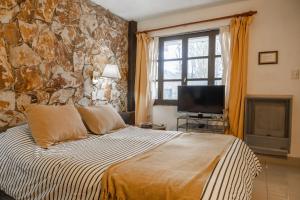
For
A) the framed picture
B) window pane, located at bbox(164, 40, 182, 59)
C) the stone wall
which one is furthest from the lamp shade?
the framed picture

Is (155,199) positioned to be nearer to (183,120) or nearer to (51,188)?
(51,188)

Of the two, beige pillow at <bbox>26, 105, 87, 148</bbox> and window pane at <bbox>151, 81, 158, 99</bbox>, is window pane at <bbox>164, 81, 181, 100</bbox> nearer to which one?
window pane at <bbox>151, 81, 158, 99</bbox>

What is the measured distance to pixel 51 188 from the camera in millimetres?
1434

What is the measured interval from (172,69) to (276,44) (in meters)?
1.76

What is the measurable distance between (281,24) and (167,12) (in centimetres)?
186

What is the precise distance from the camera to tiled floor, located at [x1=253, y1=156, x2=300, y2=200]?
2.27 metres

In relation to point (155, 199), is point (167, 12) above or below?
above

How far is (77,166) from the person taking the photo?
142 centimetres

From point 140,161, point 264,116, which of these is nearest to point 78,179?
point 140,161

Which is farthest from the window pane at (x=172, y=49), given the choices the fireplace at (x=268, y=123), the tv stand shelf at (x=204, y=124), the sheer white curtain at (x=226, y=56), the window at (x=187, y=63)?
the fireplace at (x=268, y=123)

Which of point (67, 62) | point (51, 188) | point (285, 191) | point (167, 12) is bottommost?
point (285, 191)

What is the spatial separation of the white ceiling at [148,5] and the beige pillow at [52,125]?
2123 mm

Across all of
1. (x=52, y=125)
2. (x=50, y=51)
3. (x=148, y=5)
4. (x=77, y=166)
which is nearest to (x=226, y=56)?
(x=148, y=5)

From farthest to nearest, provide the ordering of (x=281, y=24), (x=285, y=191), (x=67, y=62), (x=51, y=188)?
(x=281, y=24) < (x=67, y=62) < (x=285, y=191) < (x=51, y=188)
